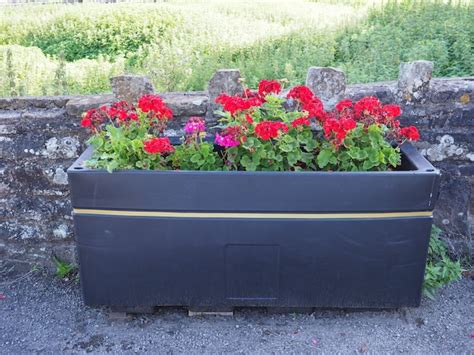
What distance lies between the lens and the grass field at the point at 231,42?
468cm

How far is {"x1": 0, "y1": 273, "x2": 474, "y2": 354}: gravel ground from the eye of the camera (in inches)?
98.7

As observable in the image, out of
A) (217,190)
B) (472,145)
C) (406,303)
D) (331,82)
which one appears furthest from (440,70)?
(217,190)

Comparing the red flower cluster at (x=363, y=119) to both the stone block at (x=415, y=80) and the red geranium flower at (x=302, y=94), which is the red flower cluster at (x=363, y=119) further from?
the stone block at (x=415, y=80)

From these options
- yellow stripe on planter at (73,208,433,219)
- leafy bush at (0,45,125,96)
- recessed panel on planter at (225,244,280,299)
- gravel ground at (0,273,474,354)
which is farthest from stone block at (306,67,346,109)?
leafy bush at (0,45,125,96)

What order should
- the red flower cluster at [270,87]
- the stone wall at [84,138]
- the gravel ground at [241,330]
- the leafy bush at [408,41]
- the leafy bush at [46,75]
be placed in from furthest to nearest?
the leafy bush at [408,41] → the leafy bush at [46,75] → the stone wall at [84,138] → the red flower cluster at [270,87] → the gravel ground at [241,330]

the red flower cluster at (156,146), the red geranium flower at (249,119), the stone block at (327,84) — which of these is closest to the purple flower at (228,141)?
the red geranium flower at (249,119)

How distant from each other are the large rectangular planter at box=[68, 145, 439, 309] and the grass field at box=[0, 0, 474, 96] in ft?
6.55

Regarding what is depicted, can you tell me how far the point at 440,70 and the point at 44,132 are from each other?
3.18 meters

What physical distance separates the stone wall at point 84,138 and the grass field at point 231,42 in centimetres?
111

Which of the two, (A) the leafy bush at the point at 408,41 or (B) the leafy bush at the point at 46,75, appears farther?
(A) the leafy bush at the point at 408,41

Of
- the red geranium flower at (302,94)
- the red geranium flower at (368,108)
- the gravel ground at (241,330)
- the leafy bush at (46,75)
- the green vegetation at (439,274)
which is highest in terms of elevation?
the red geranium flower at (302,94)

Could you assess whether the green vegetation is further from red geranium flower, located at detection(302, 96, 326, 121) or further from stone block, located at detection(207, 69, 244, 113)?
stone block, located at detection(207, 69, 244, 113)

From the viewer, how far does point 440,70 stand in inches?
179

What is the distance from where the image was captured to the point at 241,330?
2621 mm
